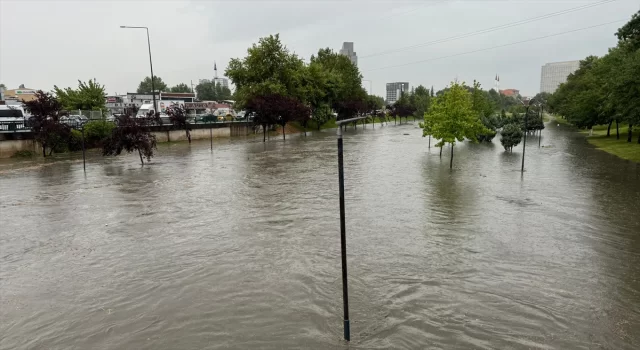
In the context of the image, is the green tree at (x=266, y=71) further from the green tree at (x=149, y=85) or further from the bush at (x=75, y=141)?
the green tree at (x=149, y=85)

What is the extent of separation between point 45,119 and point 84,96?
29.7 m

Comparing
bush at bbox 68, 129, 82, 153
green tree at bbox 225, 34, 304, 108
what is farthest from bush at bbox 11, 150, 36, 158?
green tree at bbox 225, 34, 304, 108

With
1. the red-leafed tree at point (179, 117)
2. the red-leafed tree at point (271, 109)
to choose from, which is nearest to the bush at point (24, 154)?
the red-leafed tree at point (179, 117)

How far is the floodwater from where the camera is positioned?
23.3ft

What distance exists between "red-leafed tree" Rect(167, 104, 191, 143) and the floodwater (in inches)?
1013

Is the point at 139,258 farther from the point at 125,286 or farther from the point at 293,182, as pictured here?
the point at 293,182

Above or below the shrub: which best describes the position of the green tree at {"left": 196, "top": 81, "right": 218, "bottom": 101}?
above

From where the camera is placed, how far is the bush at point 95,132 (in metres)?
37.8

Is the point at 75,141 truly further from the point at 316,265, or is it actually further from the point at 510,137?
the point at 510,137

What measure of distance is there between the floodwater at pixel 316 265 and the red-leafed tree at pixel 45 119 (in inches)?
498

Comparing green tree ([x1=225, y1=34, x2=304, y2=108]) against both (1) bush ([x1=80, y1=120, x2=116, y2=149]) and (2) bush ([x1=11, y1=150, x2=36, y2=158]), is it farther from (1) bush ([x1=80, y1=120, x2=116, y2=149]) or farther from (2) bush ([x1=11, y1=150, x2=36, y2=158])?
(2) bush ([x1=11, y1=150, x2=36, y2=158])

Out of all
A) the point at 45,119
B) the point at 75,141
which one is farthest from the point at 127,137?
the point at 75,141

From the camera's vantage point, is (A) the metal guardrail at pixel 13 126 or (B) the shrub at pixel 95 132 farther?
(B) the shrub at pixel 95 132

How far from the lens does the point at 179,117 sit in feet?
149
